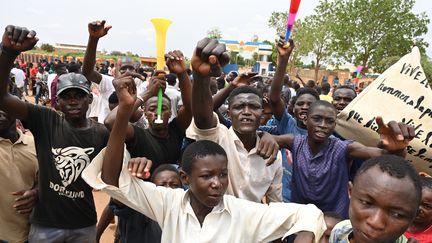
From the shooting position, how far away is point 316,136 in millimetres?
2643

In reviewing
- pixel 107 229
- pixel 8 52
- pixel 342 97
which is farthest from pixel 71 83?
pixel 342 97

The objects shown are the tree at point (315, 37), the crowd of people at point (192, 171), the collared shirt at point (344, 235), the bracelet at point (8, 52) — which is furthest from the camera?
the tree at point (315, 37)

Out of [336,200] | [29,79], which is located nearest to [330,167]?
[336,200]

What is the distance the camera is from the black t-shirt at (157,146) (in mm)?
2521

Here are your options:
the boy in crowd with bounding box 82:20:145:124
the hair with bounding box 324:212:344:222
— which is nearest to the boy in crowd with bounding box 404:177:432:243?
the hair with bounding box 324:212:344:222

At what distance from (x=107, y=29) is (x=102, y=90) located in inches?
93.9

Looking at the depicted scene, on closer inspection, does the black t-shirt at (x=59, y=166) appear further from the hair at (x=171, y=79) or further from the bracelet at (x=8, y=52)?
the hair at (x=171, y=79)

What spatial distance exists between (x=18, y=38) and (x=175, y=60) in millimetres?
864

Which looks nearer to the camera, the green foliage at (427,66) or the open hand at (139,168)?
the open hand at (139,168)

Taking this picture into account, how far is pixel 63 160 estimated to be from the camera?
2330 millimetres

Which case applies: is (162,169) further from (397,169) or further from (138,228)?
(397,169)

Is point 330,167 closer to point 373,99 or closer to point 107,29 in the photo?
point 373,99

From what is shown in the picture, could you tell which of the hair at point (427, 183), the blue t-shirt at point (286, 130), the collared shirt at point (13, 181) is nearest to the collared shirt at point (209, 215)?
the hair at point (427, 183)

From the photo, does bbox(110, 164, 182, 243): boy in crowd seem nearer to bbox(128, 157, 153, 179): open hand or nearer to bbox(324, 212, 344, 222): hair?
bbox(128, 157, 153, 179): open hand
